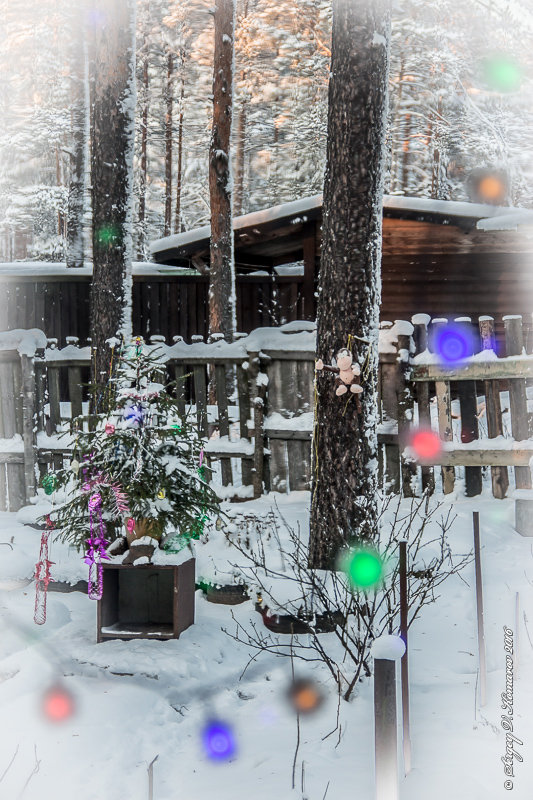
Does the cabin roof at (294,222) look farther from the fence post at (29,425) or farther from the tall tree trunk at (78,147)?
the fence post at (29,425)

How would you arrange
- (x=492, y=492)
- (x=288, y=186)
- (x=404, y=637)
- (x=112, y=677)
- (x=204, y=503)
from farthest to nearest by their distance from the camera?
1. (x=288, y=186)
2. (x=492, y=492)
3. (x=204, y=503)
4. (x=112, y=677)
5. (x=404, y=637)

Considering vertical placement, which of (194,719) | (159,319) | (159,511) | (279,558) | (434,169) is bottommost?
(194,719)

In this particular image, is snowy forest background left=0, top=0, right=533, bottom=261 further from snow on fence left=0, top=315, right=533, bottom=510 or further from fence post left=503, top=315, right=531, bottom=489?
fence post left=503, top=315, right=531, bottom=489

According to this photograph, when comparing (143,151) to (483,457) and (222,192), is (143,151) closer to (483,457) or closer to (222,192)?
(222,192)

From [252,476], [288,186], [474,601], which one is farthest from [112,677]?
[288,186]

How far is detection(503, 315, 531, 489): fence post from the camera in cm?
625

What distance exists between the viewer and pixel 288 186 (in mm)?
30531

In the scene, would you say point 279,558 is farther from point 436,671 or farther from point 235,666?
point 436,671

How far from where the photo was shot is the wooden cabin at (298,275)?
41.7 ft

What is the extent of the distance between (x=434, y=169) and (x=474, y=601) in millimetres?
23886

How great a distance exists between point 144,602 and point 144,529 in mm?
574

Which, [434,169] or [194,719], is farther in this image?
[434,169]

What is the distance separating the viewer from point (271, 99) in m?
27.6

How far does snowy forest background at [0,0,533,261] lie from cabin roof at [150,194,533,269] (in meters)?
6.46
